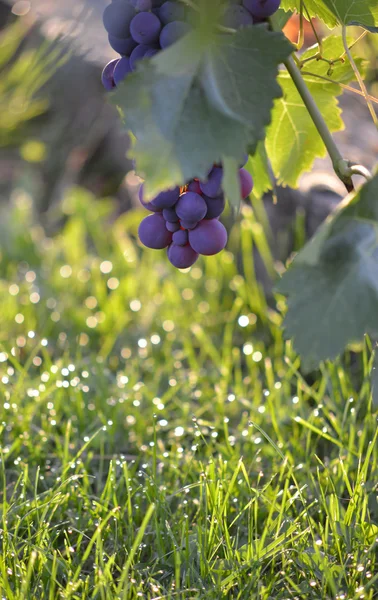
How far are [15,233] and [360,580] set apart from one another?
1682 mm

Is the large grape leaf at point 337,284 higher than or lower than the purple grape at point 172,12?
lower

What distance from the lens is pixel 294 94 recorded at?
836mm

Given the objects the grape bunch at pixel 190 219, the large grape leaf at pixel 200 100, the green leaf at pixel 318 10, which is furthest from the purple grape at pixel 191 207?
the green leaf at pixel 318 10

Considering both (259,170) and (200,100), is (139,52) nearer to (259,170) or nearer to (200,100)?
(200,100)

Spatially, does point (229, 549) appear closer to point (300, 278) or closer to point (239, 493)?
point (239, 493)

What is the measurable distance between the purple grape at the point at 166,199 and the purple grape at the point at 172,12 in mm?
177

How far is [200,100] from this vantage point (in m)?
0.61

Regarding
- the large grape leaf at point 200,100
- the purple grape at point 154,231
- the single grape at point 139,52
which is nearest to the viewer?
the large grape leaf at point 200,100

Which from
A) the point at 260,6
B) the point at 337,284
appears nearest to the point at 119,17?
the point at 260,6

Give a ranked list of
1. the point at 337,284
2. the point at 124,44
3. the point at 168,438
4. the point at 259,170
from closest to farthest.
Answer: the point at 337,284 → the point at 124,44 → the point at 259,170 → the point at 168,438

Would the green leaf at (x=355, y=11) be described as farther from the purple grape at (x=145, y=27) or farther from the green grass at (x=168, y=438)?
the green grass at (x=168, y=438)

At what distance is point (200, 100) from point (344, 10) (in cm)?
26

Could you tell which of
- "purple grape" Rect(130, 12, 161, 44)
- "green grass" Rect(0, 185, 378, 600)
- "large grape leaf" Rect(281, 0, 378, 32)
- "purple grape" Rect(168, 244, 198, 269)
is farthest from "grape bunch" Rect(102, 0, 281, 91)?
"green grass" Rect(0, 185, 378, 600)

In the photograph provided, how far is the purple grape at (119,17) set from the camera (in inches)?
26.4
